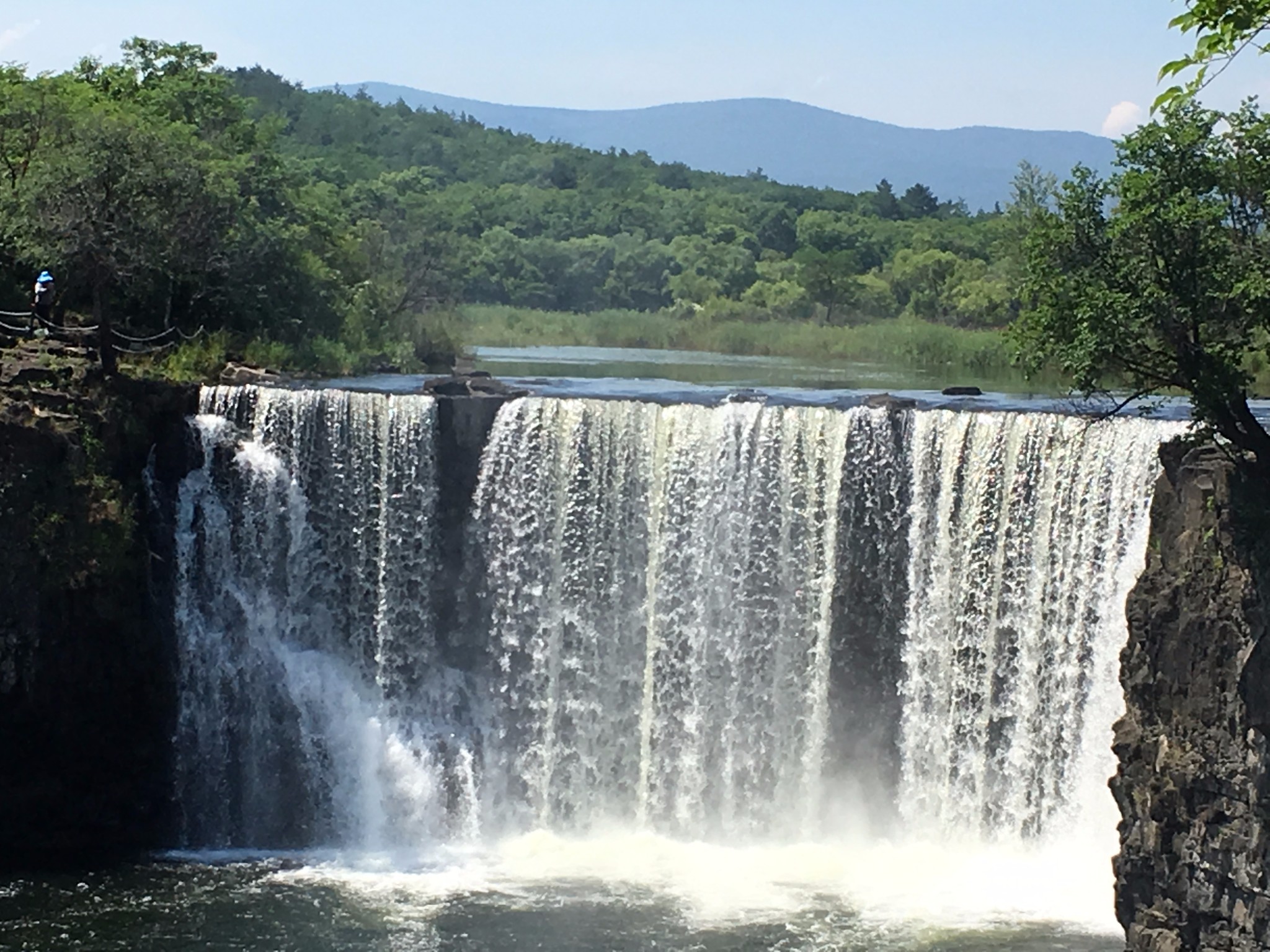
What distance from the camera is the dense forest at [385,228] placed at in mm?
27516

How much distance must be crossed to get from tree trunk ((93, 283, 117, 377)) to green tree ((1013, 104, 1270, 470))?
1299 centimetres

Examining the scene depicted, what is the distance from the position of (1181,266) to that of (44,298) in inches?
630

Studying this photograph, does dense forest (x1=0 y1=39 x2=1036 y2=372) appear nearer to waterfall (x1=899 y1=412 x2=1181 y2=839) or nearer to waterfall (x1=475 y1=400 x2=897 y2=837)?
waterfall (x1=475 y1=400 x2=897 y2=837)

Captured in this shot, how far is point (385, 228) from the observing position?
47500 millimetres

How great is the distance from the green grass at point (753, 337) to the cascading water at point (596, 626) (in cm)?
1680

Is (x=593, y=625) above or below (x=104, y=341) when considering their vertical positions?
below

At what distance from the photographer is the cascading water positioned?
24078 mm

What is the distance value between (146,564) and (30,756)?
299cm

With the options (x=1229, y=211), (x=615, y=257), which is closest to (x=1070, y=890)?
(x=1229, y=211)

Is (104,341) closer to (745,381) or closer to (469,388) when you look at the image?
(469,388)

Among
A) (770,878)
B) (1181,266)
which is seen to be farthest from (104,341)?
(1181,266)

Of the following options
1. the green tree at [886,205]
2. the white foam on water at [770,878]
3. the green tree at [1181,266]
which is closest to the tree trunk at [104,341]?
the white foam on water at [770,878]

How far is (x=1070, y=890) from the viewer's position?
22016mm

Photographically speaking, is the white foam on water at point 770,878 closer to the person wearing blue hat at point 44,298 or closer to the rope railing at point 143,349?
the rope railing at point 143,349
